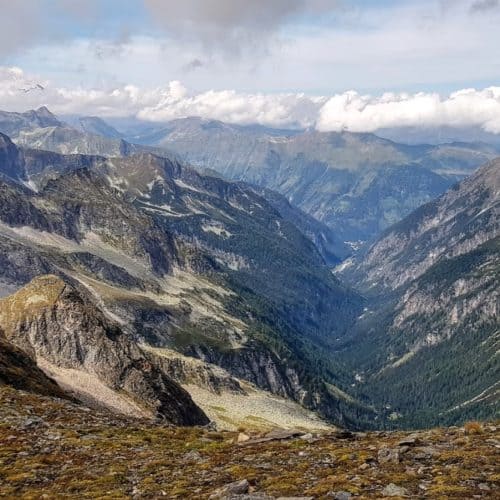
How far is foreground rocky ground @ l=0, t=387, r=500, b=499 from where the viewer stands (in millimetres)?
34938

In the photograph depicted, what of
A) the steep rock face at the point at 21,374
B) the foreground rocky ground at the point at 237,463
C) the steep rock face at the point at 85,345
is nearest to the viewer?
the foreground rocky ground at the point at 237,463

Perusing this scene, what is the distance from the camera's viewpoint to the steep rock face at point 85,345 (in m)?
138

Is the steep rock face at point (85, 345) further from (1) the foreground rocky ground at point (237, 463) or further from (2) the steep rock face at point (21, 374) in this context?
(1) the foreground rocky ground at point (237, 463)

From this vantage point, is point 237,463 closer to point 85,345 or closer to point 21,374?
point 21,374

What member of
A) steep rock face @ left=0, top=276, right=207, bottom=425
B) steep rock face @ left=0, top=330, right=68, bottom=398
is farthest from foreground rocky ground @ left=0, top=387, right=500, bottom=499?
steep rock face @ left=0, top=276, right=207, bottom=425

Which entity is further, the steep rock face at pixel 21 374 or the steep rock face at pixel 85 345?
the steep rock face at pixel 85 345

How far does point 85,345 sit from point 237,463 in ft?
359

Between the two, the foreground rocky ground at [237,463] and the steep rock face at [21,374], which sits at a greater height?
the steep rock face at [21,374]

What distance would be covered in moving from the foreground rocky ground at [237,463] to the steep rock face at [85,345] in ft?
260

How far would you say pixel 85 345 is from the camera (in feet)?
478

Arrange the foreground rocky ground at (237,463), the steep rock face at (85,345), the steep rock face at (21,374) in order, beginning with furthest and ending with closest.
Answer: the steep rock face at (85,345), the steep rock face at (21,374), the foreground rocky ground at (237,463)

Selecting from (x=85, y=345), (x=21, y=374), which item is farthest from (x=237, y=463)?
(x=85, y=345)

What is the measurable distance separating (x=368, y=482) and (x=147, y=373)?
113117 millimetres

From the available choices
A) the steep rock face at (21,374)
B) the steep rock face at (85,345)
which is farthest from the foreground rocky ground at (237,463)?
the steep rock face at (85,345)
